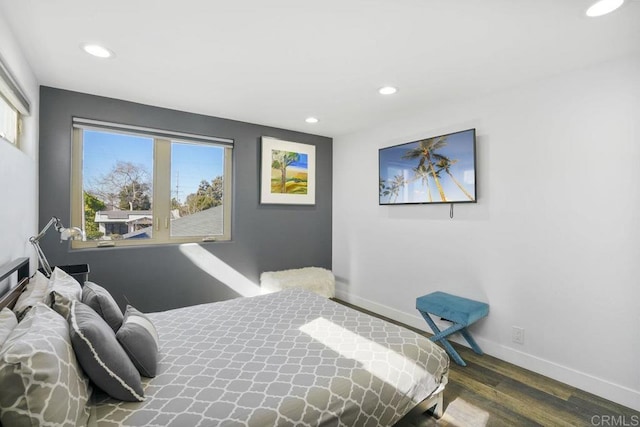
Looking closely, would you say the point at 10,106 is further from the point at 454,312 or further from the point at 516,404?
the point at 516,404

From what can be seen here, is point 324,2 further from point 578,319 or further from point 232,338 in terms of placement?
point 578,319

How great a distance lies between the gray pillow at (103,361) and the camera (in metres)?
1.24

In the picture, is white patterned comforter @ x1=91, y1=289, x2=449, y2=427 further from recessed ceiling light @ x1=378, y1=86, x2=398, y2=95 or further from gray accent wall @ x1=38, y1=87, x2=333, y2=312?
recessed ceiling light @ x1=378, y1=86, x2=398, y2=95

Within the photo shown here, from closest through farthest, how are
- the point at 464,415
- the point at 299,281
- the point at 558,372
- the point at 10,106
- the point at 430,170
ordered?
the point at 464,415 → the point at 10,106 → the point at 558,372 → the point at 430,170 → the point at 299,281

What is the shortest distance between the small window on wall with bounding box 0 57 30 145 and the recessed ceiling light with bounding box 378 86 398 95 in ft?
8.47

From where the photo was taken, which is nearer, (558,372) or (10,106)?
(10,106)

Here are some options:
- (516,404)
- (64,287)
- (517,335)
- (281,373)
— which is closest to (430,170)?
(517,335)

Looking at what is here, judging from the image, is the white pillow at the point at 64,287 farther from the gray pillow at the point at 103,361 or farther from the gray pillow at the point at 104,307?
the gray pillow at the point at 103,361

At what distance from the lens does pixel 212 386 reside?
1429mm

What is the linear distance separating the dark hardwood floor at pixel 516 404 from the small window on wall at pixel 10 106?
305 centimetres

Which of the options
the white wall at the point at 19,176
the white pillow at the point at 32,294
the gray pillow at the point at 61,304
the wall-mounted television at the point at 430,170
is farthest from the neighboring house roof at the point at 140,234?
the wall-mounted television at the point at 430,170

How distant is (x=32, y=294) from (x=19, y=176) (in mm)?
922

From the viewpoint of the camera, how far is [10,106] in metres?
2.12

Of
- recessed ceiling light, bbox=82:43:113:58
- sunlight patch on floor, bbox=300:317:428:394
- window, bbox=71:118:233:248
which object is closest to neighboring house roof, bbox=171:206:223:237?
window, bbox=71:118:233:248
